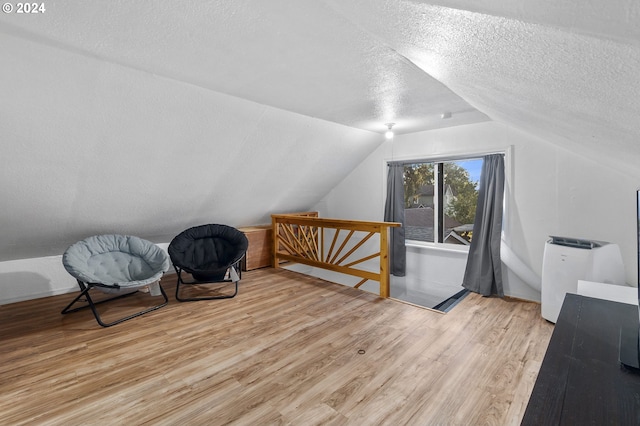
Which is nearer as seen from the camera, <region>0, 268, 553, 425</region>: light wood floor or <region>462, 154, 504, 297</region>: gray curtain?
<region>0, 268, 553, 425</region>: light wood floor

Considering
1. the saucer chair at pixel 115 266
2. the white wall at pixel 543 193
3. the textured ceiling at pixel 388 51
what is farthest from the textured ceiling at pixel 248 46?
the saucer chair at pixel 115 266

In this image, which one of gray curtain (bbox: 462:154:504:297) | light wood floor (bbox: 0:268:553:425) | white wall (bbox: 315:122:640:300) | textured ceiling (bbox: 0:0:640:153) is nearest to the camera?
textured ceiling (bbox: 0:0:640:153)

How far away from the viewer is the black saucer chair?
3.63 m

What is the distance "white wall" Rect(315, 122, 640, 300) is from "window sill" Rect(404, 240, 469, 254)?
25 cm

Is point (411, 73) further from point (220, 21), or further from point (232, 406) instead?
point (232, 406)

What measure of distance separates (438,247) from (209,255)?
3.23 metres

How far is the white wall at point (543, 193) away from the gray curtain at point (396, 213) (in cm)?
43

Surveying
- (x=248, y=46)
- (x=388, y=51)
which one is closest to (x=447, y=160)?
(x=388, y=51)

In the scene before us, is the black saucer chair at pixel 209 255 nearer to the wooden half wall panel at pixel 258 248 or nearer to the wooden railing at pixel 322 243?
the wooden half wall panel at pixel 258 248

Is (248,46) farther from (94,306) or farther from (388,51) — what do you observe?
(94,306)

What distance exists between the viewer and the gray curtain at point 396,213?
189 inches

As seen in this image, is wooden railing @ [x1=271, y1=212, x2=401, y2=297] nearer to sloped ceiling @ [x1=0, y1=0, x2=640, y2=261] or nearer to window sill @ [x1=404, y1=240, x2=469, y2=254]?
window sill @ [x1=404, y1=240, x2=469, y2=254]

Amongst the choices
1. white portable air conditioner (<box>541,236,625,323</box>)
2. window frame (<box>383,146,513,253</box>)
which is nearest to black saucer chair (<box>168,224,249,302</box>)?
window frame (<box>383,146,513,253</box>)

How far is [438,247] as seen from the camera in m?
4.57
